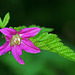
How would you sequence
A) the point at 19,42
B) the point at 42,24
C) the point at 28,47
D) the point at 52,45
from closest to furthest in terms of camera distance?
the point at 52,45
the point at 28,47
the point at 19,42
the point at 42,24

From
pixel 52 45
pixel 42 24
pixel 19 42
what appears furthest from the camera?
pixel 42 24

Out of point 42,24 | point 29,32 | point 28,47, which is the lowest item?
point 42,24

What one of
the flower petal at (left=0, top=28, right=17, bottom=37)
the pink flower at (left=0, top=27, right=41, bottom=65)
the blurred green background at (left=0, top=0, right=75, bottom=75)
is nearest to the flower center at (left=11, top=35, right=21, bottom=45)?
the pink flower at (left=0, top=27, right=41, bottom=65)

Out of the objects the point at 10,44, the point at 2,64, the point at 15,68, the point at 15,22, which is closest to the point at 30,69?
the point at 15,68

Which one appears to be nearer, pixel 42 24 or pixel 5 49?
pixel 5 49

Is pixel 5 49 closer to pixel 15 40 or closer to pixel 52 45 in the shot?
pixel 15 40

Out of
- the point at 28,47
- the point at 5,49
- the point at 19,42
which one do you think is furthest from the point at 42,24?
the point at 5,49

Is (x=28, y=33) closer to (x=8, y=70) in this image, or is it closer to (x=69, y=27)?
(x=8, y=70)

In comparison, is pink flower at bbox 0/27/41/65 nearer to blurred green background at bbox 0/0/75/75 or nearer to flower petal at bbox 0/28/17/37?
flower petal at bbox 0/28/17/37

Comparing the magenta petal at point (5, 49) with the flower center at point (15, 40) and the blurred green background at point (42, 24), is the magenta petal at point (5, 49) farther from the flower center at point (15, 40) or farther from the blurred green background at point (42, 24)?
the blurred green background at point (42, 24)
